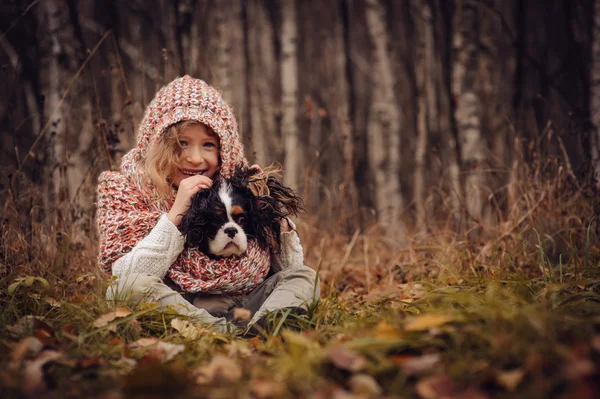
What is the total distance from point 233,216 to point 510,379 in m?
1.48

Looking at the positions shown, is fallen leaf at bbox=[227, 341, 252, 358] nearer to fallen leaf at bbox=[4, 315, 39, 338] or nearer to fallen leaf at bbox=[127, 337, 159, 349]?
fallen leaf at bbox=[127, 337, 159, 349]

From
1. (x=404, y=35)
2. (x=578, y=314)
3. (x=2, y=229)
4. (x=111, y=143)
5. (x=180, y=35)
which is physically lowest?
(x=578, y=314)

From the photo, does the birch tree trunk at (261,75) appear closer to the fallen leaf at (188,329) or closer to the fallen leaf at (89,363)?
the fallen leaf at (188,329)

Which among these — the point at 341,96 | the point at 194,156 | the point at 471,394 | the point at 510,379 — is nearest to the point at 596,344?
the point at 510,379

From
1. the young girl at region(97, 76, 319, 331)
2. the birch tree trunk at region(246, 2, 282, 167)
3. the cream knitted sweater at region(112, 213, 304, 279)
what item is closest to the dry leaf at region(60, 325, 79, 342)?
the young girl at region(97, 76, 319, 331)

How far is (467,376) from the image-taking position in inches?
59.7

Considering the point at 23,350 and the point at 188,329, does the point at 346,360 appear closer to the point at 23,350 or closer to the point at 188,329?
the point at 188,329

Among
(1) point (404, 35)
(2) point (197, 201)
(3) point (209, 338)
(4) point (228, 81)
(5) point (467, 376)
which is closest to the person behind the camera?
(5) point (467, 376)

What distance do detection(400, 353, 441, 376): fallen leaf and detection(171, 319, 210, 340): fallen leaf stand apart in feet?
3.52

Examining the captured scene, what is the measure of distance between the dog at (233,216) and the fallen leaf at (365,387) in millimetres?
1096

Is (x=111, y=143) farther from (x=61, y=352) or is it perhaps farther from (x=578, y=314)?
(x=578, y=314)

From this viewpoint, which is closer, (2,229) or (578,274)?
(578,274)

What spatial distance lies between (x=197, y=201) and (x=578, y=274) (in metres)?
2.03

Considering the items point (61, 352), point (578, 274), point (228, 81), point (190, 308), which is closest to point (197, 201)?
point (190, 308)
